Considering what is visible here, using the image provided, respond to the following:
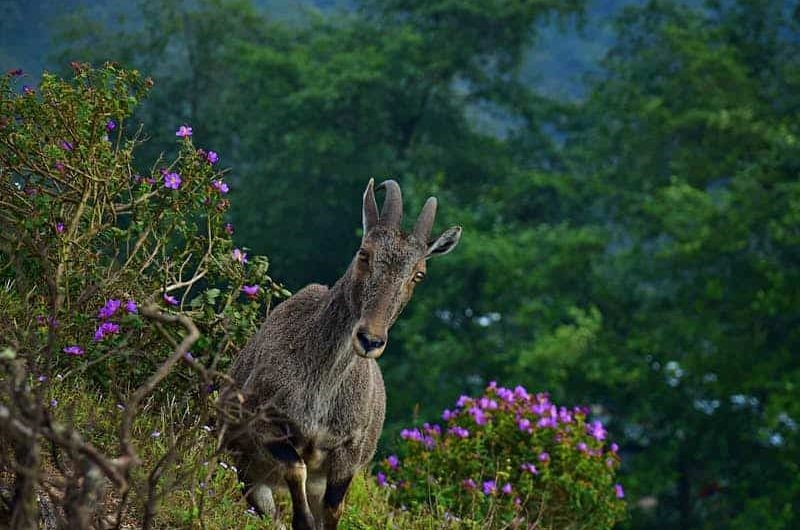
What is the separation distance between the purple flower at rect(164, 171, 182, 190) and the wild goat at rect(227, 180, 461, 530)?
232cm

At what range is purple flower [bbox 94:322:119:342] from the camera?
7.71 metres

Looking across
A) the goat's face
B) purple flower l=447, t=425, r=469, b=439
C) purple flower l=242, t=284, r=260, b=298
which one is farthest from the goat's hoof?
purple flower l=447, t=425, r=469, b=439

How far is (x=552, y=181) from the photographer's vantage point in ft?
102

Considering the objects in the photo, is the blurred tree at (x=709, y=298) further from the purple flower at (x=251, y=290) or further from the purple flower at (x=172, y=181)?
the purple flower at (x=172, y=181)

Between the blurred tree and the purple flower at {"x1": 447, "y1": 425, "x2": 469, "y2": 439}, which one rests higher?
the purple flower at {"x1": 447, "y1": 425, "x2": 469, "y2": 439}

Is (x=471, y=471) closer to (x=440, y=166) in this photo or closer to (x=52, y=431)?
(x=52, y=431)

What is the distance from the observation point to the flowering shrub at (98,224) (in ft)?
26.1

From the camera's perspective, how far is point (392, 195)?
6328 millimetres

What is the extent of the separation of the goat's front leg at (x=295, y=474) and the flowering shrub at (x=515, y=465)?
10.5ft

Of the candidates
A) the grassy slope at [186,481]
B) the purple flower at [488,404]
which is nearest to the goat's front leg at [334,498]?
the grassy slope at [186,481]

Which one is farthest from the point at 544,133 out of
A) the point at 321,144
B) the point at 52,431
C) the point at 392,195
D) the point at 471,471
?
the point at 52,431

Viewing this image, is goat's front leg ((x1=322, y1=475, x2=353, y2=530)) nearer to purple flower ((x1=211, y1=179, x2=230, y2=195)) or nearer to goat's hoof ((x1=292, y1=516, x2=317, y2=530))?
goat's hoof ((x1=292, y1=516, x2=317, y2=530))

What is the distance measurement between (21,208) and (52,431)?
5.26m

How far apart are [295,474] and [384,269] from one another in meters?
1.20
